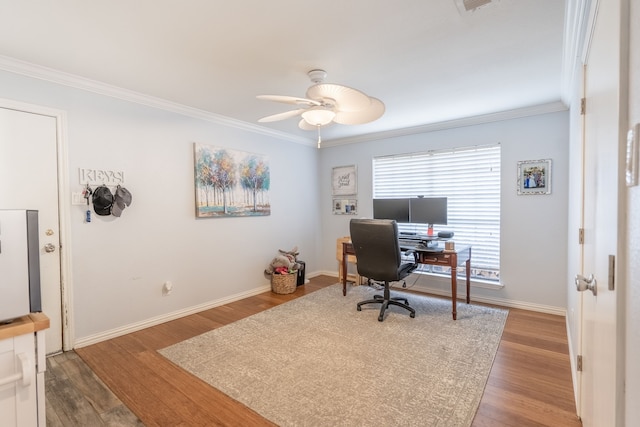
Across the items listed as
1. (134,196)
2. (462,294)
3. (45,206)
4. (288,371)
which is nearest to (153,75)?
(134,196)

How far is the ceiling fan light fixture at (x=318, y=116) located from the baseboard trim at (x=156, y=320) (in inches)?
99.3

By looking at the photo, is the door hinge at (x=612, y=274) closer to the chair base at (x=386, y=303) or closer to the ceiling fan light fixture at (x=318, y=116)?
the ceiling fan light fixture at (x=318, y=116)

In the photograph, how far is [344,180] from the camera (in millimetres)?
4961

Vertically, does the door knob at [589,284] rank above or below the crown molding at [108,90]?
below

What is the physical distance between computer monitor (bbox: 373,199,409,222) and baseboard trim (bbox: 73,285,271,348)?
1959 mm

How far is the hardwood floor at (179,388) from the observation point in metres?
1.75

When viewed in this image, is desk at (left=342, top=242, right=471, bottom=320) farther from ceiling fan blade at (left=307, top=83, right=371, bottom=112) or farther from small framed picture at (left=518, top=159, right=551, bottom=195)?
ceiling fan blade at (left=307, top=83, right=371, bottom=112)

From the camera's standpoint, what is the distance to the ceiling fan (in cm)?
198

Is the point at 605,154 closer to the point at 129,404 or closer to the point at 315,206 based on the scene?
the point at 129,404

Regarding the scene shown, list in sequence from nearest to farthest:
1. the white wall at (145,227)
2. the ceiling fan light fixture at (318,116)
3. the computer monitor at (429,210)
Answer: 1. the ceiling fan light fixture at (318,116)
2. the white wall at (145,227)
3. the computer monitor at (429,210)

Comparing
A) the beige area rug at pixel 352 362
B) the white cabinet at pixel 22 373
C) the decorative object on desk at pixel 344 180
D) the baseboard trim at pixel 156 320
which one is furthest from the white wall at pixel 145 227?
the white cabinet at pixel 22 373

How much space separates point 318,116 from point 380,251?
1537 millimetres

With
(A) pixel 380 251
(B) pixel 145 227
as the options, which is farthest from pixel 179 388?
(A) pixel 380 251

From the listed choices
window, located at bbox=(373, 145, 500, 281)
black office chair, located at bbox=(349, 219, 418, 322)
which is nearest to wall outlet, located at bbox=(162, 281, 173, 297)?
black office chair, located at bbox=(349, 219, 418, 322)
